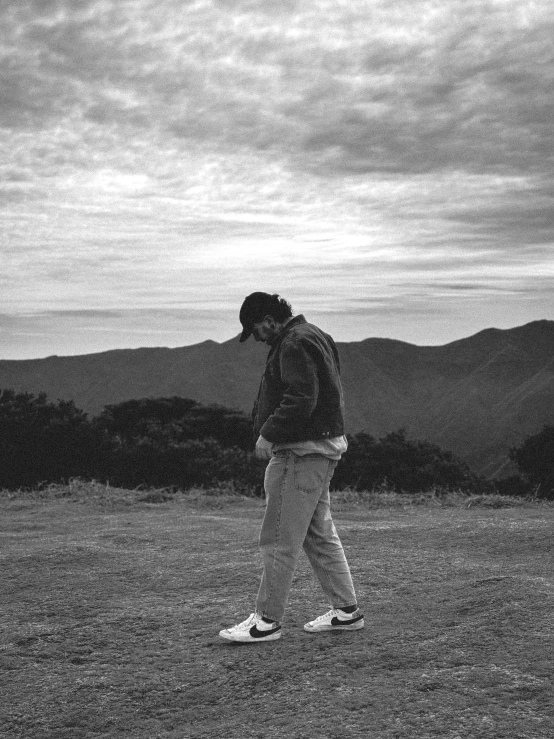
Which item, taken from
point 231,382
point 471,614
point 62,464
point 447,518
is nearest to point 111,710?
point 471,614

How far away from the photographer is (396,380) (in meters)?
66.8

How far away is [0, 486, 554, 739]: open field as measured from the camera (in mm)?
3439

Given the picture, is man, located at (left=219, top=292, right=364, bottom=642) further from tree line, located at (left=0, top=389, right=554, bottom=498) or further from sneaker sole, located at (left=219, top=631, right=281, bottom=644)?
tree line, located at (left=0, top=389, right=554, bottom=498)

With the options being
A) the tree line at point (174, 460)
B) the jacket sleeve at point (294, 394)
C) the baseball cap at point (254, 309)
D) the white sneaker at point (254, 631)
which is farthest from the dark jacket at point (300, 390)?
the tree line at point (174, 460)

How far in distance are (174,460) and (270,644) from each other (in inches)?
579

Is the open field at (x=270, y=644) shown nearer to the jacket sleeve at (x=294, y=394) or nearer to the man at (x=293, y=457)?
the man at (x=293, y=457)

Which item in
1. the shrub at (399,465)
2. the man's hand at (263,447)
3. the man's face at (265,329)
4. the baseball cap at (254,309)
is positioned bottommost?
the shrub at (399,465)

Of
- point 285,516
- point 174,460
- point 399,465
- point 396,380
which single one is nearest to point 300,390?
point 285,516

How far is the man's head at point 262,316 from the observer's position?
458cm

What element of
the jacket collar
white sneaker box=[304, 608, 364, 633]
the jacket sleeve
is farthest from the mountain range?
the jacket sleeve

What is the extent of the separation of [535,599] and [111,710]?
101 inches

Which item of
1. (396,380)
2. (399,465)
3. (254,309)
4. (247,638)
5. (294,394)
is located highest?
(396,380)

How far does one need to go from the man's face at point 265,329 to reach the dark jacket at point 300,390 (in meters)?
0.06

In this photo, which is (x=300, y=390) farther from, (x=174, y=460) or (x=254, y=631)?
(x=174, y=460)
